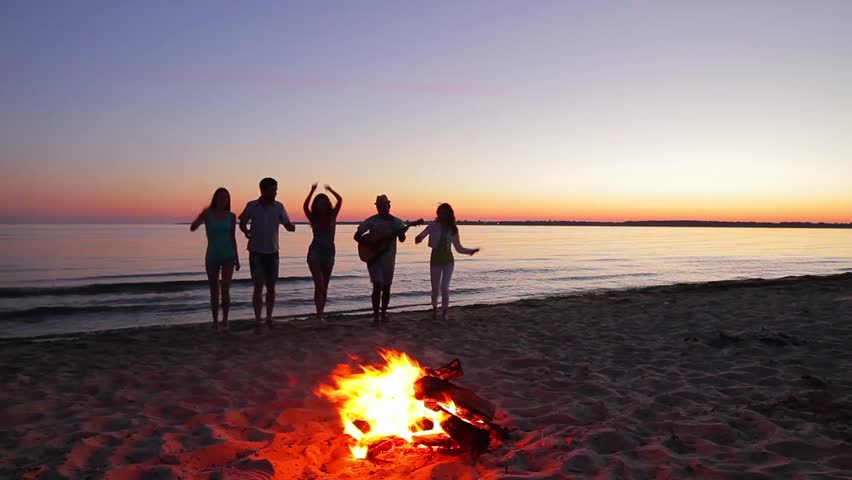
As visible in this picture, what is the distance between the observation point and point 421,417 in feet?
14.1

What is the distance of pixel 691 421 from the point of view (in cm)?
452

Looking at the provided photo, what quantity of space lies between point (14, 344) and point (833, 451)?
11.2 m

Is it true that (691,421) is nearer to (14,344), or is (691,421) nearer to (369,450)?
(369,450)

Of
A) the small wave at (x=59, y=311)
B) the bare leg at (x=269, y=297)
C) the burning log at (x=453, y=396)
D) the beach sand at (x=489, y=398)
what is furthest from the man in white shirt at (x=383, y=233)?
the small wave at (x=59, y=311)

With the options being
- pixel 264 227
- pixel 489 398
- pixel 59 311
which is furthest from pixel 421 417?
pixel 59 311

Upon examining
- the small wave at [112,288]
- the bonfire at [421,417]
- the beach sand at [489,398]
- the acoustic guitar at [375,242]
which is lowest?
the small wave at [112,288]

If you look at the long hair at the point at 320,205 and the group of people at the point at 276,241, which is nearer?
the group of people at the point at 276,241

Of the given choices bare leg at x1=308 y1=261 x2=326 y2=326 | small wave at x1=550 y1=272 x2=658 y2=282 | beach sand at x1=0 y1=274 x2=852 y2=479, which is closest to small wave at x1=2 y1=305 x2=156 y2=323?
beach sand at x1=0 y1=274 x2=852 y2=479

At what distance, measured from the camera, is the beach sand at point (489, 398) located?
3.74 m

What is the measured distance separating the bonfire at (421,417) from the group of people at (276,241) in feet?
13.2

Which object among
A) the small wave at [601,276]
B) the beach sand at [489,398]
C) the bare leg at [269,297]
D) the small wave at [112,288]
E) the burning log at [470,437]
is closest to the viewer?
the beach sand at [489,398]

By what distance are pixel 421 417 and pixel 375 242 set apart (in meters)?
5.12

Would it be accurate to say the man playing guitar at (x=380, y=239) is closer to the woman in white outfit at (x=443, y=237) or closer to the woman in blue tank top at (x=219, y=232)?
the woman in white outfit at (x=443, y=237)

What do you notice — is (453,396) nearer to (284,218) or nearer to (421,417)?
(421,417)
